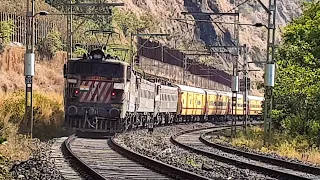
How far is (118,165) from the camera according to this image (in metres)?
17.2

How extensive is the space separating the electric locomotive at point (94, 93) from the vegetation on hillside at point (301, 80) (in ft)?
28.5

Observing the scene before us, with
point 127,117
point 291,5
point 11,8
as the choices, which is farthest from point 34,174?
point 291,5

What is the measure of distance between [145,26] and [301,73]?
56445mm

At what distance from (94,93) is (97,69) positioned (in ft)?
3.62

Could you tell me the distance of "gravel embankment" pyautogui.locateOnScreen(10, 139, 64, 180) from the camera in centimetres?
1395

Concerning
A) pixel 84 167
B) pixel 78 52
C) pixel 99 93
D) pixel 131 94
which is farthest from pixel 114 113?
pixel 78 52

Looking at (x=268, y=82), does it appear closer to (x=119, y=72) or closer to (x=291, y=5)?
(x=119, y=72)

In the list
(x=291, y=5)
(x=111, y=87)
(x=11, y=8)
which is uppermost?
(x=291, y=5)

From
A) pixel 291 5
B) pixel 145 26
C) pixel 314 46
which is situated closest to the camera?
pixel 314 46

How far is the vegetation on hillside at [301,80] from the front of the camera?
3000cm

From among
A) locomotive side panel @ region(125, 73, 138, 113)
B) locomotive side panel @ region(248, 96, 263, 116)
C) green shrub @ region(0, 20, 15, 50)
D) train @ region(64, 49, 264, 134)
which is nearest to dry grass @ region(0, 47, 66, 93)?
green shrub @ region(0, 20, 15, 50)

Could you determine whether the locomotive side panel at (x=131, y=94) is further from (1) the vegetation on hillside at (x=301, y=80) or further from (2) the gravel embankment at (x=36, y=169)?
(2) the gravel embankment at (x=36, y=169)

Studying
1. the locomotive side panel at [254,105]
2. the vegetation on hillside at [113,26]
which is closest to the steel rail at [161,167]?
the vegetation on hillside at [113,26]

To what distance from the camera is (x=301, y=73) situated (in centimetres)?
3134
